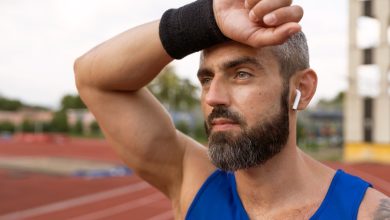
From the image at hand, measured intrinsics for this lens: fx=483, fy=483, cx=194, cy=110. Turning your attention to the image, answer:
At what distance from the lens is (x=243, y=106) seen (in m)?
1.84

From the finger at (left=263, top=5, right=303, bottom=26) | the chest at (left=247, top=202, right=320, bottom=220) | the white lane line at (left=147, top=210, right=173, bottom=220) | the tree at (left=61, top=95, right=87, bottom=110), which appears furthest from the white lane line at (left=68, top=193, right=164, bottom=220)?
the tree at (left=61, top=95, right=87, bottom=110)

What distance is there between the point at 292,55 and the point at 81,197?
1526 centimetres

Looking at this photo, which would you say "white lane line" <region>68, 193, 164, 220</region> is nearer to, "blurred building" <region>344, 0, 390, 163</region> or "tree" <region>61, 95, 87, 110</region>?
"blurred building" <region>344, 0, 390, 163</region>

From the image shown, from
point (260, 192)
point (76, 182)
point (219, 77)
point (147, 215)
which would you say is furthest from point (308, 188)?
point (76, 182)

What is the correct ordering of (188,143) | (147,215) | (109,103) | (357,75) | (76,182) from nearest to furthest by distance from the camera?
(109,103) < (188,143) < (147,215) < (76,182) < (357,75)

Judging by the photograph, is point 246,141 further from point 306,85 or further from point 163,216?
point 163,216

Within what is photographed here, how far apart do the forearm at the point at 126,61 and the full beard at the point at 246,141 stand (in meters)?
0.37

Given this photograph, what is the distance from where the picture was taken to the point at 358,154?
87.0ft

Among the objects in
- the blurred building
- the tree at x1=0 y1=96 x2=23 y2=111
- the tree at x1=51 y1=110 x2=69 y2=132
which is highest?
the blurred building

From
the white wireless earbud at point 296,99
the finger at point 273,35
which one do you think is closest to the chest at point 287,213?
the white wireless earbud at point 296,99

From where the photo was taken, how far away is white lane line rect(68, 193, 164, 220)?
13.2 meters

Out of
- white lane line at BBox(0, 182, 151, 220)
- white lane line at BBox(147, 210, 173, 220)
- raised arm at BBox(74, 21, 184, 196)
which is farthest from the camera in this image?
white lane line at BBox(0, 182, 151, 220)

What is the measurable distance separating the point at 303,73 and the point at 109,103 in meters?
0.89

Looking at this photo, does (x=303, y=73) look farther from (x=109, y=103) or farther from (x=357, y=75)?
(x=357, y=75)
